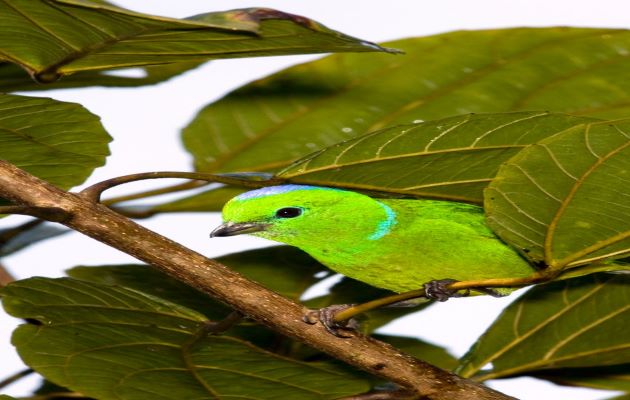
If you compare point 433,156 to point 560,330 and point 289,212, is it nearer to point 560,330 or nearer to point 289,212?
point 289,212

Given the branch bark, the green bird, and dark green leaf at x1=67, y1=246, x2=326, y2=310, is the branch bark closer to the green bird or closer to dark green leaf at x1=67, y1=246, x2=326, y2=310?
the green bird

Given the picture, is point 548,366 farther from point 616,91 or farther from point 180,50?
point 180,50

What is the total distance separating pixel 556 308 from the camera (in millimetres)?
2576

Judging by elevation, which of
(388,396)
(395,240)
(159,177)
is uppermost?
(395,240)

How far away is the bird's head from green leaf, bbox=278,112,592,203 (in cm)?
15

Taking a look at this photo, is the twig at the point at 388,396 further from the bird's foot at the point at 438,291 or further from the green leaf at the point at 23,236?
the green leaf at the point at 23,236

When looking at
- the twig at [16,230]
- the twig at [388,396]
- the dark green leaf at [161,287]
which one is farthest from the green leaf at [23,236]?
the twig at [388,396]

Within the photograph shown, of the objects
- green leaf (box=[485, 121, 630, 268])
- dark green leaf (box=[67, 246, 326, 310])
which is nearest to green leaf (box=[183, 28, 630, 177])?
dark green leaf (box=[67, 246, 326, 310])

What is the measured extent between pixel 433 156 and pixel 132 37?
0.69 m

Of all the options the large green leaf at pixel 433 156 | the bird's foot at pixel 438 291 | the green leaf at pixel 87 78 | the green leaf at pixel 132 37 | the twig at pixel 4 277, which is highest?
the green leaf at pixel 87 78

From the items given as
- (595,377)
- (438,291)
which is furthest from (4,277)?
(595,377)

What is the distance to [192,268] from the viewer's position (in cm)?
184

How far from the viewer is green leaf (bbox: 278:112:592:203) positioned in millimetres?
2100

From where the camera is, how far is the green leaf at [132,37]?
72.4 inches
